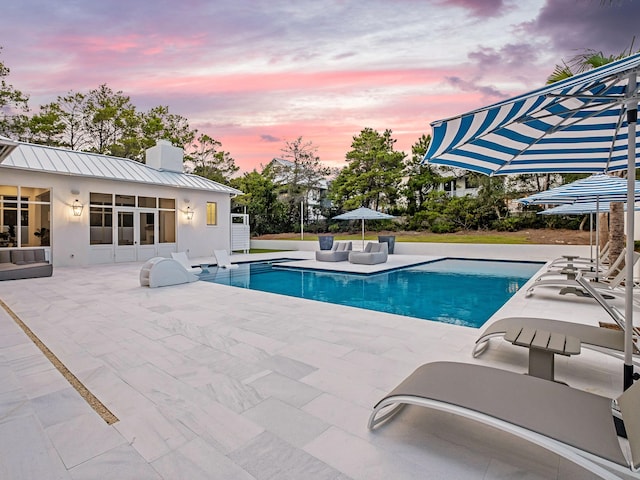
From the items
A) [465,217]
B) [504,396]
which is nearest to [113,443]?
[504,396]

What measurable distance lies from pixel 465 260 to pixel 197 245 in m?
Answer: 14.0

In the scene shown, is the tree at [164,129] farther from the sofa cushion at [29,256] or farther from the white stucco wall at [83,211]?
the sofa cushion at [29,256]

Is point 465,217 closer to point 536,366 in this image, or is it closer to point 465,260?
point 465,260

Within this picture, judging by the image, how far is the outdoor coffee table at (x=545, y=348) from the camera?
3.48 m

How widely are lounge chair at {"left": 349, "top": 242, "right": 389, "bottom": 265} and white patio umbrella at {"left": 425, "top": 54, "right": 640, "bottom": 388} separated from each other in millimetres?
10286

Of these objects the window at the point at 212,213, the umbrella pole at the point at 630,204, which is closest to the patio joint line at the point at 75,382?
the umbrella pole at the point at 630,204

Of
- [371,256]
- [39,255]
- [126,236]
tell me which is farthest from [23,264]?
[371,256]

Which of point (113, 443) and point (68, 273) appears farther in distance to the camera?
point (68, 273)

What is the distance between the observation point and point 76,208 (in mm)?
14383

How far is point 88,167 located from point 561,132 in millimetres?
16728

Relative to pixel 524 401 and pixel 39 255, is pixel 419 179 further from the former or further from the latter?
pixel 524 401

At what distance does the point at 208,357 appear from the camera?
447 cm

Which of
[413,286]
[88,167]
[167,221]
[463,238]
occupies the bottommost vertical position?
[413,286]

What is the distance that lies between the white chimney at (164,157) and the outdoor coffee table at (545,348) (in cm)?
1883
